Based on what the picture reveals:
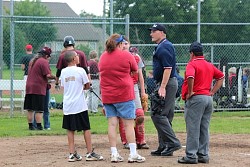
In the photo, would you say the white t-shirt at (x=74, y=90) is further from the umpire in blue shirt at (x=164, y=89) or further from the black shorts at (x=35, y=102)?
the black shorts at (x=35, y=102)

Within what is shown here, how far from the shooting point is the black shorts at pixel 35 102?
15406 mm

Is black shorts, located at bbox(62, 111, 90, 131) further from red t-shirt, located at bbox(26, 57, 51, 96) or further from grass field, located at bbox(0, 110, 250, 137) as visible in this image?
red t-shirt, located at bbox(26, 57, 51, 96)

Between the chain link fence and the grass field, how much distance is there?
2.62 feet

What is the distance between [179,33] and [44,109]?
12.3 meters

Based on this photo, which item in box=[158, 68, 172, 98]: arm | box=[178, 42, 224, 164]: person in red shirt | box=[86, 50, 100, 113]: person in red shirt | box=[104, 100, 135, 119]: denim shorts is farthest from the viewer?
box=[86, 50, 100, 113]: person in red shirt

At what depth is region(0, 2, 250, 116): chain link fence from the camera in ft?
62.7

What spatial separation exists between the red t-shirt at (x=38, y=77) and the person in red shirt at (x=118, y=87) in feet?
17.2

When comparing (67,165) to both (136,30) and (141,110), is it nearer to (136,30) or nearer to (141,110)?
(141,110)

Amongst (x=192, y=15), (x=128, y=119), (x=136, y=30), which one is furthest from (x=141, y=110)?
(x=192, y=15)

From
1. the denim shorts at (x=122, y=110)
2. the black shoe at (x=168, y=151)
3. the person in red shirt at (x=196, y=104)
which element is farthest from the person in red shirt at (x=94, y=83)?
the person in red shirt at (x=196, y=104)

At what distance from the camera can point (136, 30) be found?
26.5 meters

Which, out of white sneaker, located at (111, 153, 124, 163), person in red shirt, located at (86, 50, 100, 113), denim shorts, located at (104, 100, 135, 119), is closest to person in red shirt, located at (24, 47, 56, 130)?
person in red shirt, located at (86, 50, 100, 113)

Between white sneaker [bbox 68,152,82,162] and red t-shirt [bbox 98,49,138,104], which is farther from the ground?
red t-shirt [bbox 98,49,138,104]

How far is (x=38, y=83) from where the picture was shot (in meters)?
15.4
